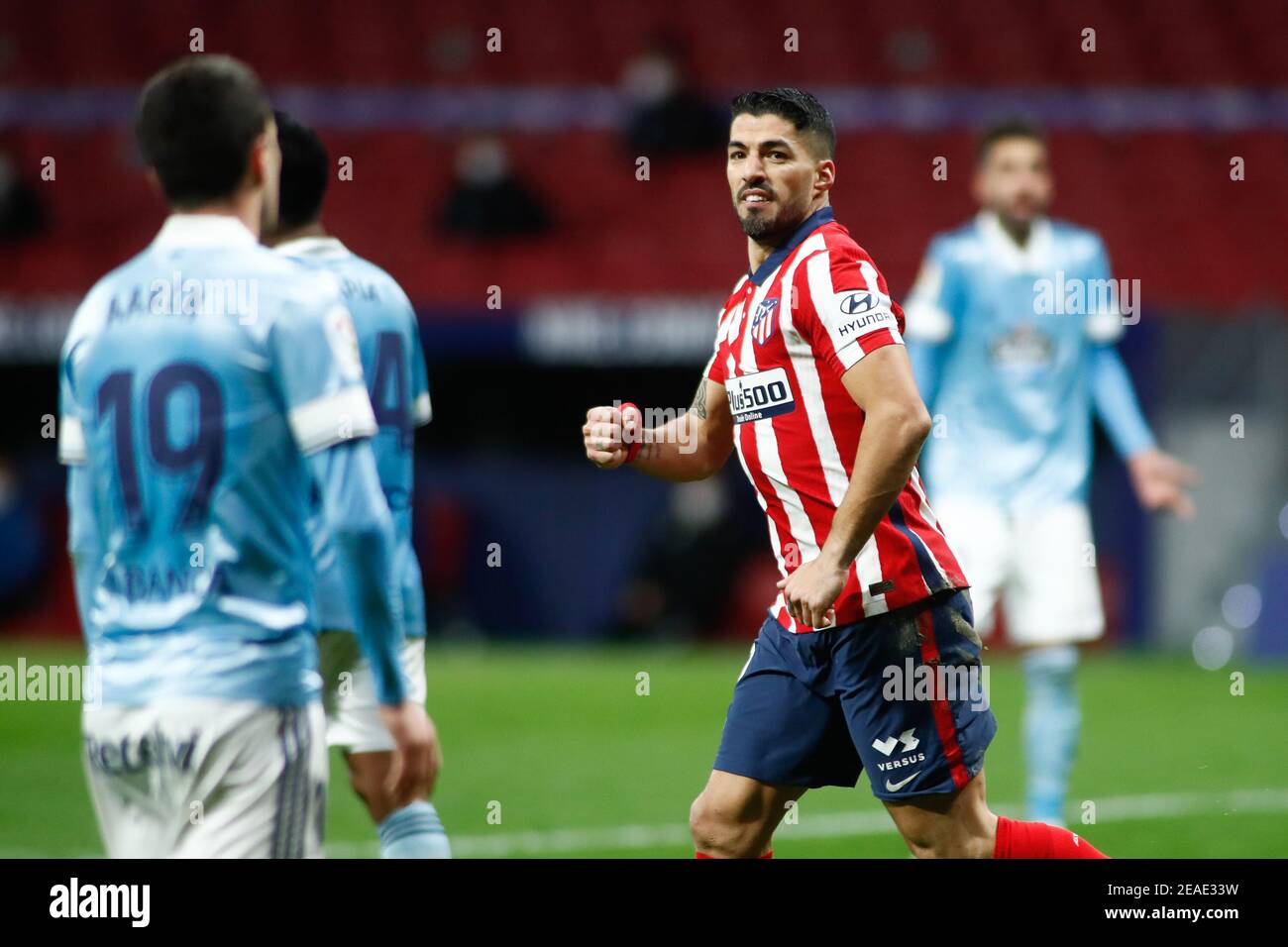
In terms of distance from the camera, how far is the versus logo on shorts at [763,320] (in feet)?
13.5

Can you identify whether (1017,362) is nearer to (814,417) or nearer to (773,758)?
(814,417)

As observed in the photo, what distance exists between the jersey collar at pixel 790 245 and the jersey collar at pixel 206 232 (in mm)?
1462

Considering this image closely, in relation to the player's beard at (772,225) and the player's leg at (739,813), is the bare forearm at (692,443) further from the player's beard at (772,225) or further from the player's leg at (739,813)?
the player's leg at (739,813)

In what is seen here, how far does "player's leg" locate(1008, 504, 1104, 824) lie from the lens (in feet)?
21.1

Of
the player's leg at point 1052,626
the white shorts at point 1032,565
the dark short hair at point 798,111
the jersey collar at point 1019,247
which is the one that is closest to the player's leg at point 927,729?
the dark short hair at point 798,111

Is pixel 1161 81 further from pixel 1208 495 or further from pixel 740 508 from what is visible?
pixel 740 508

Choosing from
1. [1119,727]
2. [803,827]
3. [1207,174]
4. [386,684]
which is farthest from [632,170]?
[386,684]

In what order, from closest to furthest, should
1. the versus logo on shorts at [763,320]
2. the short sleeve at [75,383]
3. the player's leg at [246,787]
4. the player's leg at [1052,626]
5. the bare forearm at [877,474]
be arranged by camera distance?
1. the player's leg at [246,787]
2. the short sleeve at [75,383]
3. the bare forearm at [877,474]
4. the versus logo on shorts at [763,320]
5. the player's leg at [1052,626]

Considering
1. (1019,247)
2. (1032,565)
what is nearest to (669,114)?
(1019,247)

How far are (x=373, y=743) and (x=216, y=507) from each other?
1809mm

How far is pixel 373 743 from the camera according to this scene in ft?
15.5

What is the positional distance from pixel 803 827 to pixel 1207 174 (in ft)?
39.8

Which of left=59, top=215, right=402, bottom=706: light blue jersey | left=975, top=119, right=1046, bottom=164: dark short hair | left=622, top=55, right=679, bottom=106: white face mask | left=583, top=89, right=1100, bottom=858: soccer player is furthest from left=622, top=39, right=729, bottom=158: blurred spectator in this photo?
left=59, top=215, right=402, bottom=706: light blue jersey

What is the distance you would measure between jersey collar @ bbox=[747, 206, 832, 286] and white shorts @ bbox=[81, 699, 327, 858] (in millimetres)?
1688
